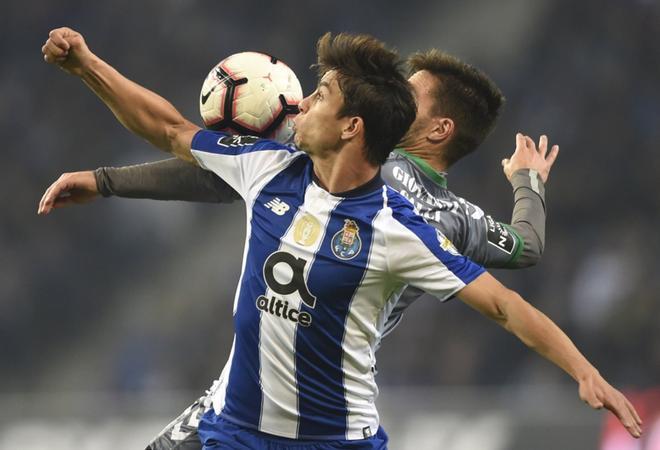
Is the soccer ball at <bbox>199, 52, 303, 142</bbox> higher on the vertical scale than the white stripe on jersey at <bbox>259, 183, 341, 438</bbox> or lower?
higher

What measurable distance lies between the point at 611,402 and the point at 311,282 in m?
0.93

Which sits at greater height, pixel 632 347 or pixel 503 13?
pixel 503 13

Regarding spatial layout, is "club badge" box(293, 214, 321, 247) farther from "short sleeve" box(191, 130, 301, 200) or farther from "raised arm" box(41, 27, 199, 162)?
"raised arm" box(41, 27, 199, 162)

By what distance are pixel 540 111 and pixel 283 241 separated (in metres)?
6.79

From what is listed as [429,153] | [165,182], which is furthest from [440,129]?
[165,182]

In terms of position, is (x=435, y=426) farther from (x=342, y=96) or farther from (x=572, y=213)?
(x=342, y=96)

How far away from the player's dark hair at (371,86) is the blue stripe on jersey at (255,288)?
0.24 m

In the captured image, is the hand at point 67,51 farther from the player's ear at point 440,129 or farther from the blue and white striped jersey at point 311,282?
the player's ear at point 440,129

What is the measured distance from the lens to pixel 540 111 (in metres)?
10.2

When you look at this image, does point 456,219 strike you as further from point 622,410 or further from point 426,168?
point 622,410

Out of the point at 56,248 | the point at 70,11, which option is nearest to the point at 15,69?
the point at 70,11

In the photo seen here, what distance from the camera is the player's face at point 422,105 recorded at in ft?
14.8

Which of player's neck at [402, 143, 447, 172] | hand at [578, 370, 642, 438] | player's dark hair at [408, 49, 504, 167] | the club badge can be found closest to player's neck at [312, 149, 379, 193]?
the club badge

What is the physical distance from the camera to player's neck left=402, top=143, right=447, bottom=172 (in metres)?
4.49
